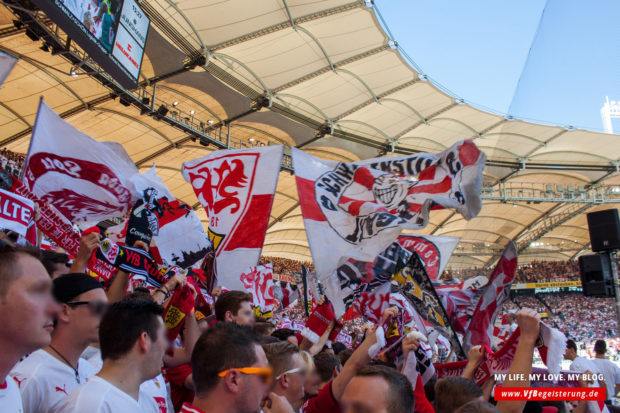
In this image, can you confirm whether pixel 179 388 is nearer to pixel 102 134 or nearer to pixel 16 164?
pixel 16 164

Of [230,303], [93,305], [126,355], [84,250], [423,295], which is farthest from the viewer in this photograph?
[423,295]

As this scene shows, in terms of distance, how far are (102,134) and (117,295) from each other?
66.2ft

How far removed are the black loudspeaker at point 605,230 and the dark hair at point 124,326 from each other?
21.5 ft

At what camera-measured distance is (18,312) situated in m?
2.05

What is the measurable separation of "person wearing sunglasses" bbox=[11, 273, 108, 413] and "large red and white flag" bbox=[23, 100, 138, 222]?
288cm

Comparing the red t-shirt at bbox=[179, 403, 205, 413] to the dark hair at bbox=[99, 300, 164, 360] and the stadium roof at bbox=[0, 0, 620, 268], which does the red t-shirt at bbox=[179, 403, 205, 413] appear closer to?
the dark hair at bbox=[99, 300, 164, 360]

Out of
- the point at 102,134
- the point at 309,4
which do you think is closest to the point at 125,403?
the point at 309,4

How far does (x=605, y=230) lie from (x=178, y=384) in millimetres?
6147

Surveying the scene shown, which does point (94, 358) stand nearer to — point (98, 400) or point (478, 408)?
point (98, 400)

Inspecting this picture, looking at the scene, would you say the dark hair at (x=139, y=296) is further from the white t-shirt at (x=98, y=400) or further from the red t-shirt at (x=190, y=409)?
the red t-shirt at (x=190, y=409)

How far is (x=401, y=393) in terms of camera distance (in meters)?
2.28

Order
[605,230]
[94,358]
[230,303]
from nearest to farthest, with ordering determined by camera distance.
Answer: [94,358], [230,303], [605,230]

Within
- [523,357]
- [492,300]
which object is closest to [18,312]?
[523,357]

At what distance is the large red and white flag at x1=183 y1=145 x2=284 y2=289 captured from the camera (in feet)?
19.2
